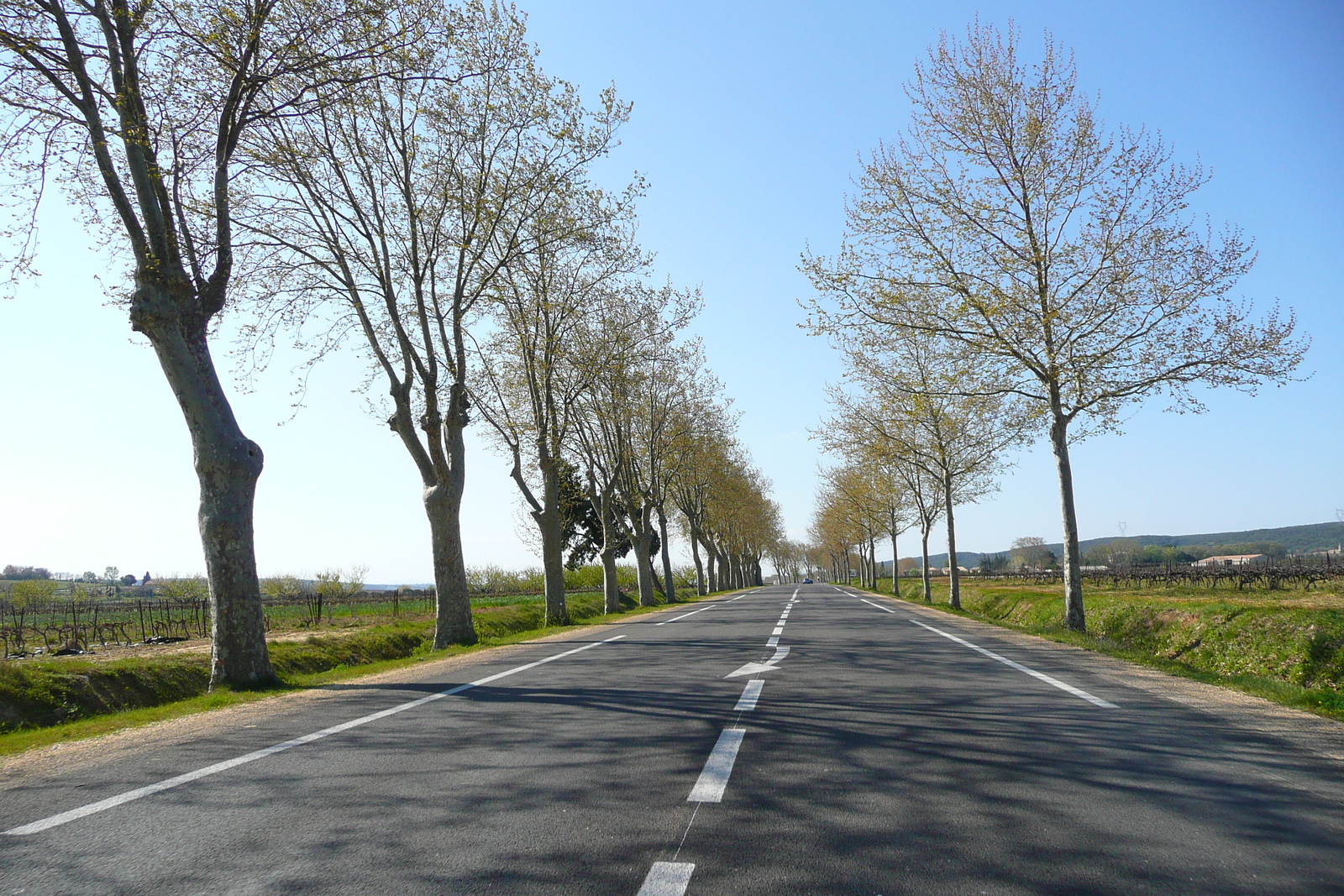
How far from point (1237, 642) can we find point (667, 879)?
15.0 metres

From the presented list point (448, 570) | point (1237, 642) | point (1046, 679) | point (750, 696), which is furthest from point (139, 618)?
point (1237, 642)

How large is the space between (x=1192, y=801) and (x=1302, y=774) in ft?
4.00

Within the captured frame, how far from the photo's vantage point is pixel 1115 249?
54.4ft

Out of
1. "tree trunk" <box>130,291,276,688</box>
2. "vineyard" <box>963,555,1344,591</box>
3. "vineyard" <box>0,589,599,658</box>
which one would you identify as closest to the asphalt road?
"tree trunk" <box>130,291,276,688</box>

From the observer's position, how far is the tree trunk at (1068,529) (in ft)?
56.1

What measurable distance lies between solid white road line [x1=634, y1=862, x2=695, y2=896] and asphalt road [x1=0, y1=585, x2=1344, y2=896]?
0.04 ft

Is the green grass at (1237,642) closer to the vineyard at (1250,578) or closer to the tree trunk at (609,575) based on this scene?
the vineyard at (1250,578)

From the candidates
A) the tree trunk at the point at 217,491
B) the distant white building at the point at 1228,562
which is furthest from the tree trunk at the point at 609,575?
the distant white building at the point at 1228,562

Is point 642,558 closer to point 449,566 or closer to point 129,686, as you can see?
point 449,566

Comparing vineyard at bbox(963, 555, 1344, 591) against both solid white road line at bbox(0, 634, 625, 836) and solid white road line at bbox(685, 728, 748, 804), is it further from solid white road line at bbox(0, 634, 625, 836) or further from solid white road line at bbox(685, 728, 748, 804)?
solid white road line at bbox(0, 634, 625, 836)

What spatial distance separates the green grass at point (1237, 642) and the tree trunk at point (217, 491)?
11472mm

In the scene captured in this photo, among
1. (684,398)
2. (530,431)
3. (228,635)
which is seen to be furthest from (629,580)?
(228,635)

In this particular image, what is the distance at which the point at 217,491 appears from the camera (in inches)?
397

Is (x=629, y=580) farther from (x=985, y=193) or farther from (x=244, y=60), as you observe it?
(x=244, y=60)
